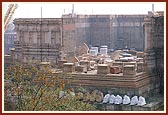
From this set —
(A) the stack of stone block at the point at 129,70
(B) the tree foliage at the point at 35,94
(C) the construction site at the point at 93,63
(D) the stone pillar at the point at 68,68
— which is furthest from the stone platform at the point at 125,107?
(B) the tree foliage at the point at 35,94

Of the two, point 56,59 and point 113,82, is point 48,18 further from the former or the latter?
point 113,82

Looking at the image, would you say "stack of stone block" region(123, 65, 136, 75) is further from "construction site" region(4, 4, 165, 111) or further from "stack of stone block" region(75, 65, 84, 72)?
"stack of stone block" region(75, 65, 84, 72)

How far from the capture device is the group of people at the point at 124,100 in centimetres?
687

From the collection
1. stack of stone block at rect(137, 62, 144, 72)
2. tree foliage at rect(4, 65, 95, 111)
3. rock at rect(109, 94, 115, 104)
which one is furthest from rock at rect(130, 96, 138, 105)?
tree foliage at rect(4, 65, 95, 111)

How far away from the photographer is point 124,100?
22.7ft

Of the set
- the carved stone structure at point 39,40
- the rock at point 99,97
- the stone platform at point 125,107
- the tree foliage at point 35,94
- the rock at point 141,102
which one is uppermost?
the carved stone structure at point 39,40

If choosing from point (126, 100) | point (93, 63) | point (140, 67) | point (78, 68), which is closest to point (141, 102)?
point (126, 100)

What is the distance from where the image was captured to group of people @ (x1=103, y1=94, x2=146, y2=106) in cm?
687

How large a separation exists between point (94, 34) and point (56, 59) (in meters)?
8.38

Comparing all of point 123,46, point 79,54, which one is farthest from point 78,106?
point 123,46

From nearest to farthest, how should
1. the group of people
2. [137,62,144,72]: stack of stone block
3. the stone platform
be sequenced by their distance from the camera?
the stone platform, the group of people, [137,62,144,72]: stack of stone block

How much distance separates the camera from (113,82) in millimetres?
7340

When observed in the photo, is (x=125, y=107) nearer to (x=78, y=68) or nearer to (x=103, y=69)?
(x=103, y=69)

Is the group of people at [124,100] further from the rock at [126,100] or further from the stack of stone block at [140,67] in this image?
Result: the stack of stone block at [140,67]
